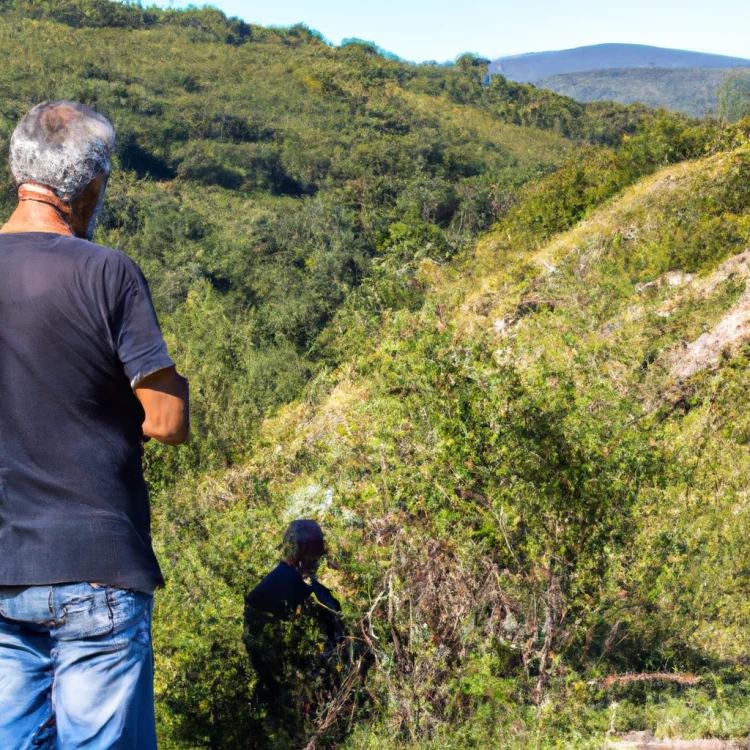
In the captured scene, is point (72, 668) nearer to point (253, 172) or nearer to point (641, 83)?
point (253, 172)

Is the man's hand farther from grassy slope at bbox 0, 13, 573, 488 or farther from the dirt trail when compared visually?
grassy slope at bbox 0, 13, 573, 488

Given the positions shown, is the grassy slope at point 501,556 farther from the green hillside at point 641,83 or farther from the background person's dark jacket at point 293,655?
the green hillside at point 641,83

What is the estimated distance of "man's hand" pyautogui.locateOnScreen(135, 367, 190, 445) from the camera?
4.01ft

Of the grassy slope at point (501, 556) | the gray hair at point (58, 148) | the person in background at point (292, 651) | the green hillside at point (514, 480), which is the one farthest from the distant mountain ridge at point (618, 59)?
the gray hair at point (58, 148)

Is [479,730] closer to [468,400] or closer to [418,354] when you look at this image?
[468,400]

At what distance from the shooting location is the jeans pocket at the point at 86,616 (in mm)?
1134

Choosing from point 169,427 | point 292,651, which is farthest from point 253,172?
point 169,427

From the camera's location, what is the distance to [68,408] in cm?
118

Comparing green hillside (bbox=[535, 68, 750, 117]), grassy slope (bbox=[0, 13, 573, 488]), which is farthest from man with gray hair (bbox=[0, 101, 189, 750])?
green hillside (bbox=[535, 68, 750, 117])

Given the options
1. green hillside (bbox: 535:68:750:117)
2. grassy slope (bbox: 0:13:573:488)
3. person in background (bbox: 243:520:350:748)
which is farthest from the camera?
green hillside (bbox: 535:68:750:117)

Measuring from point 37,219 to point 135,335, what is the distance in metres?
0.30

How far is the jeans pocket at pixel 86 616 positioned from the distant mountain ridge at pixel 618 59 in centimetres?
11750

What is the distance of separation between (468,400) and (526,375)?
0.47m

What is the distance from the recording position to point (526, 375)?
9.75 feet
